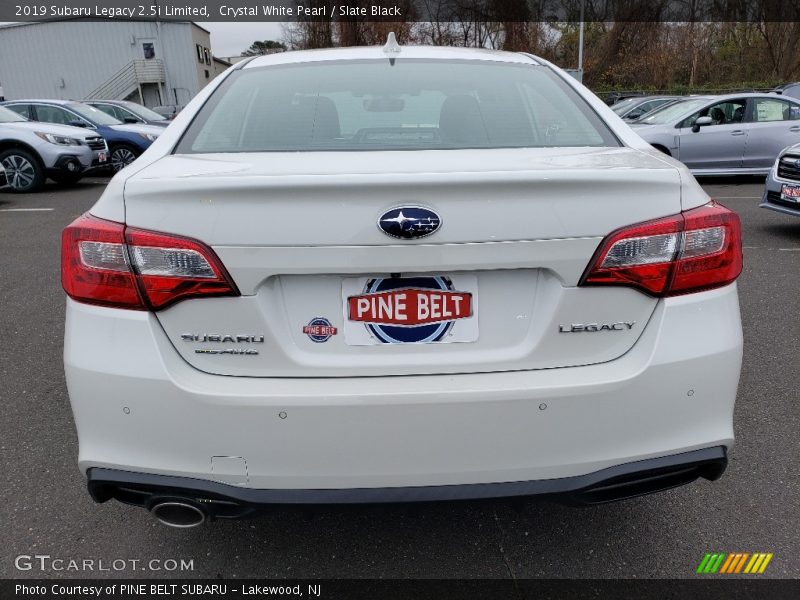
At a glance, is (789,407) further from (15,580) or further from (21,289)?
(21,289)

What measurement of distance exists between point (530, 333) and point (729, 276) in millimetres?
574

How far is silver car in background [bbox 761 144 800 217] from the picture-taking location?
20.4 feet

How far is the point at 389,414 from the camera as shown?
61.0 inches

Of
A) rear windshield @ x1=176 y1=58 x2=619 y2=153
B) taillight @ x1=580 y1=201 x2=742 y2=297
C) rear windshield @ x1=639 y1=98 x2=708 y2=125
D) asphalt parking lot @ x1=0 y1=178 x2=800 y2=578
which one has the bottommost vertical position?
asphalt parking lot @ x1=0 y1=178 x2=800 y2=578

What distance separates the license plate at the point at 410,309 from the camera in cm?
155

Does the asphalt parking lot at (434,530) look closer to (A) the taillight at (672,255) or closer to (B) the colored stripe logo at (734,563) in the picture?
(B) the colored stripe logo at (734,563)

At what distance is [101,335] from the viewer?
1.61 metres

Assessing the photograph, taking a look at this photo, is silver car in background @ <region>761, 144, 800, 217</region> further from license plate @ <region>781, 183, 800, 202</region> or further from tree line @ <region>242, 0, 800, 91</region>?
tree line @ <region>242, 0, 800, 91</region>

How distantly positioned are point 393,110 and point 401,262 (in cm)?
102

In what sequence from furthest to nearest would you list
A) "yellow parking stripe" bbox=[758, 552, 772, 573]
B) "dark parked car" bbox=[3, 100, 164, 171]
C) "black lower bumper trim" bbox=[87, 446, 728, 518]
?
1. "dark parked car" bbox=[3, 100, 164, 171]
2. "yellow parking stripe" bbox=[758, 552, 772, 573]
3. "black lower bumper trim" bbox=[87, 446, 728, 518]

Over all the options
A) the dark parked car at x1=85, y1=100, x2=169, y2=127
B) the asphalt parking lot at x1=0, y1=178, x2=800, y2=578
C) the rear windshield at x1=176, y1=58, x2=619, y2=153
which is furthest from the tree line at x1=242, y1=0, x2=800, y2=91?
the asphalt parking lot at x1=0, y1=178, x2=800, y2=578

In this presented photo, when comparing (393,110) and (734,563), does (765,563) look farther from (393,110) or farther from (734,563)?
(393,110)

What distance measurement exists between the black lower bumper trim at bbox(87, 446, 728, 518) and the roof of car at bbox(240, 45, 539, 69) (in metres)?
1.66

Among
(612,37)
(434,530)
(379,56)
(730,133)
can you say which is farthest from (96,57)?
(434,530)
